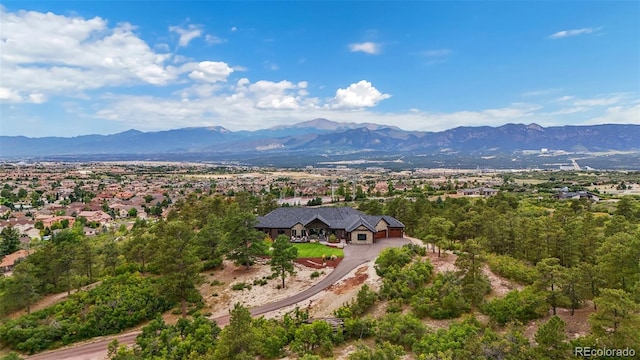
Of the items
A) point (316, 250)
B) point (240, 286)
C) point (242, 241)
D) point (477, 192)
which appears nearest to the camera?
point (240, 286)

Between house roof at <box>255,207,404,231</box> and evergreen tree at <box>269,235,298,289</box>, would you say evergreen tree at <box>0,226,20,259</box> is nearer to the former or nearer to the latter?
house roof at <box>255,207,404,231</box>

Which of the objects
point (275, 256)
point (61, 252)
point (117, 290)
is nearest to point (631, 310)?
point (275, 256)

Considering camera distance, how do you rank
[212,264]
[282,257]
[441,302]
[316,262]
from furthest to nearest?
[212,264], [316,262], [282,257], [441,302]

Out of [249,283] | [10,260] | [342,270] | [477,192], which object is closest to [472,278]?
[342,270]

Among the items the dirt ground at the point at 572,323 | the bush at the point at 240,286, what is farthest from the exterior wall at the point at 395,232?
the dirt ground at the point at 572,323

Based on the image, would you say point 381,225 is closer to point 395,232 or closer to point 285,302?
point 395,232

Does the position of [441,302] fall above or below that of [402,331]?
above

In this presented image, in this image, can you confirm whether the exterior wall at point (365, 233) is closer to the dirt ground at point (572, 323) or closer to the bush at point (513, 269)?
the bush at point (513, 269)
